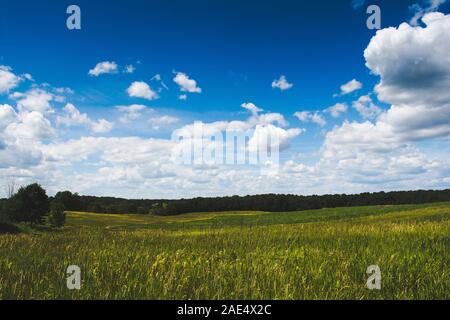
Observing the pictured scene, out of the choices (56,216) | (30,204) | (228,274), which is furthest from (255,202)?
(228,274)

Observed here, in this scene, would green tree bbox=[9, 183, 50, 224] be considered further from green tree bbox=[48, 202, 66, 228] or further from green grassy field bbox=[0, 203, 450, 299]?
green grassy field bbox=[0, 203, 450, 299]

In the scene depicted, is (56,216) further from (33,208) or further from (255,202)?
(255,202)

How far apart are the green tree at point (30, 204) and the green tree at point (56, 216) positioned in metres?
2.39

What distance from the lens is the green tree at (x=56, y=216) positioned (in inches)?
2554

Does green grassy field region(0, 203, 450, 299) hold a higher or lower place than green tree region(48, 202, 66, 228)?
higher

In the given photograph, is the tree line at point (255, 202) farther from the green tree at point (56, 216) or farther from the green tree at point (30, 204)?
the green tree at point (56, 216)

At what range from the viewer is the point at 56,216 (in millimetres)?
65062

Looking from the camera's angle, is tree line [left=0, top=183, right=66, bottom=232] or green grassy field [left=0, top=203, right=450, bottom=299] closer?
green grassy field [left=0, top=203, right=450, bottom=299]

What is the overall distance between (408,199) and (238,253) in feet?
444

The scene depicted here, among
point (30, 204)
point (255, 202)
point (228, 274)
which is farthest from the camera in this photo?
point (255, 202)

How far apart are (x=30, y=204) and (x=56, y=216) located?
Result: 5.90 meters

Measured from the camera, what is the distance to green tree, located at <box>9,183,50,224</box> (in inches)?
2598

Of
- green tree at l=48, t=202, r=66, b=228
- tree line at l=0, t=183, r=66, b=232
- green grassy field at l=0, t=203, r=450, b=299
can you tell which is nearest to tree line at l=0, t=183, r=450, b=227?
tree line at l=0, t=183, r=66, b=232

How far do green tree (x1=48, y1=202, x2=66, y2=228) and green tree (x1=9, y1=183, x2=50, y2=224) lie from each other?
2.39 metres
